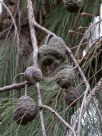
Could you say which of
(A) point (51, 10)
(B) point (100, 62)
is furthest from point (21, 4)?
(B) point (100, 62)

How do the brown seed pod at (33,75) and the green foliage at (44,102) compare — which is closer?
the brown seed pod at (33,75)

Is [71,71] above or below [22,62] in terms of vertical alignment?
above

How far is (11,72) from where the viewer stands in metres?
1.19

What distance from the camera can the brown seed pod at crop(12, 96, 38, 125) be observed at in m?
0.69

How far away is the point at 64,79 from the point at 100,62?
14.8 inches

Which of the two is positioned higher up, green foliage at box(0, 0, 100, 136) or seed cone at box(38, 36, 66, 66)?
seed cone at box(38, 36, 66, 66)

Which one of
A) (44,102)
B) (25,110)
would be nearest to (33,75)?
(25,110)

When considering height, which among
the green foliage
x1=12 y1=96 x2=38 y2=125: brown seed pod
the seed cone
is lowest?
the green foliage

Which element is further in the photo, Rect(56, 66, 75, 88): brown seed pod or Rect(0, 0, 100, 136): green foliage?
Rect(0, 0, 100, 136): green foliage

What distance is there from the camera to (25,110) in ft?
2.28

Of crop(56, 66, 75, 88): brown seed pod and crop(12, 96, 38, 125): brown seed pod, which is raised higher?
crop(56, 66, 75, 88): brown seed pod

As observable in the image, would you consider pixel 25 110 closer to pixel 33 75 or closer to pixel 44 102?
pixel 33 75

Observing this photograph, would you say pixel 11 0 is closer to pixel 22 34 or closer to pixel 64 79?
pixel 22 34

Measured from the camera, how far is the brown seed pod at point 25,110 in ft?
2.25
